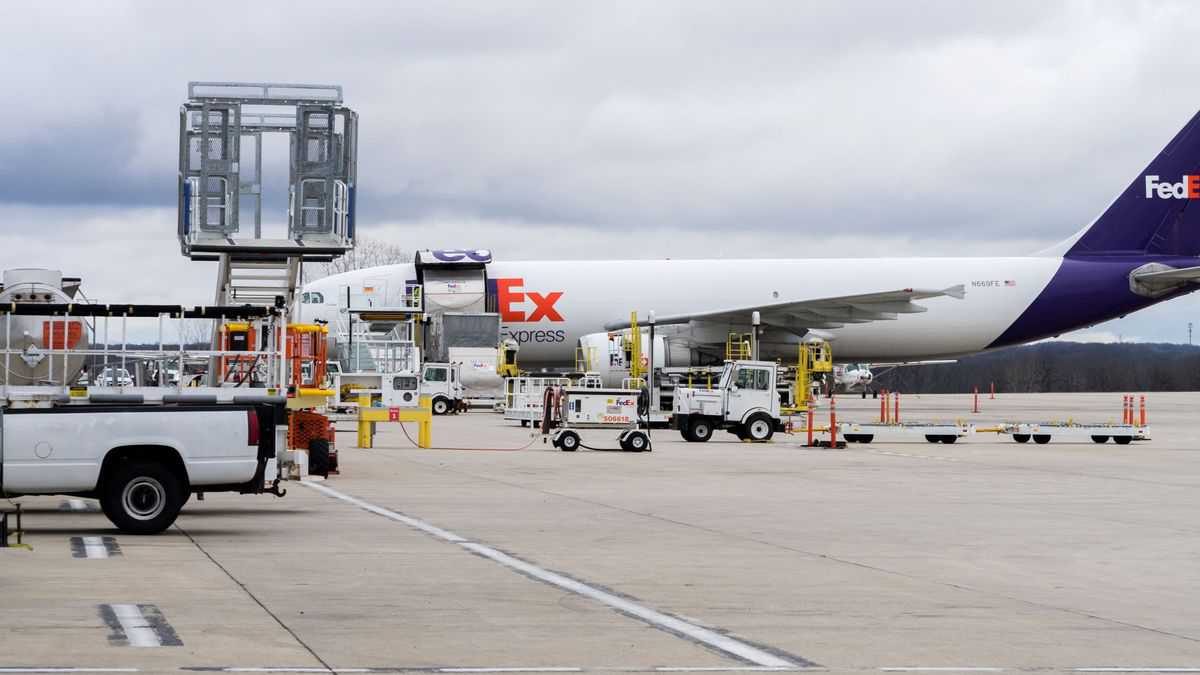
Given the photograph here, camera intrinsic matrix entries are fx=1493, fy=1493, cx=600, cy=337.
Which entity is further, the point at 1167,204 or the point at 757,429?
the point at 1167,204

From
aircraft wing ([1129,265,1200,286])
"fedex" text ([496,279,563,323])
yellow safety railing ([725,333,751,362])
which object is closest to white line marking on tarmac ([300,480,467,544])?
yellow safety railing ([725,333,751,362])

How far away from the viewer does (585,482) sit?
2203cm

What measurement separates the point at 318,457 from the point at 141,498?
4942 mm

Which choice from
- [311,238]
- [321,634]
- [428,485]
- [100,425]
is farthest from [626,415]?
[321,634]

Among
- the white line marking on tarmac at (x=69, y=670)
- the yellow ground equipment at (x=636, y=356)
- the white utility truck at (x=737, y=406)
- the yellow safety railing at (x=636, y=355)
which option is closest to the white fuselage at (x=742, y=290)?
the yellow ground equipment at (x=636, y=356)

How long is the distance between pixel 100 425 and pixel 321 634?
244 inches

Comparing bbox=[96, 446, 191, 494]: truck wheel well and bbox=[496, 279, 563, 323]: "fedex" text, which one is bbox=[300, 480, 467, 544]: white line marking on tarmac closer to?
bbox=[96, 446, 191, 494]: truck wheel well

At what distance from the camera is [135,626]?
889 centimetres

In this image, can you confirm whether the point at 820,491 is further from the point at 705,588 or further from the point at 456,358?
the point at 456,358

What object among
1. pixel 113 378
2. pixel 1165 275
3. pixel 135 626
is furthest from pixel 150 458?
pixel 1165 275

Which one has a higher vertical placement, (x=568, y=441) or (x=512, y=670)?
(x=568, y=441)

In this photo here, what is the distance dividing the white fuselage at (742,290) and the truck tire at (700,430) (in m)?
17.8

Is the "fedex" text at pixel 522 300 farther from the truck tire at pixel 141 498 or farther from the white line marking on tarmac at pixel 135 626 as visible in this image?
the white line marking on tarmac at pixel 135 626

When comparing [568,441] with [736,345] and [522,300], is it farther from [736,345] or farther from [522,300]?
[522,300]
